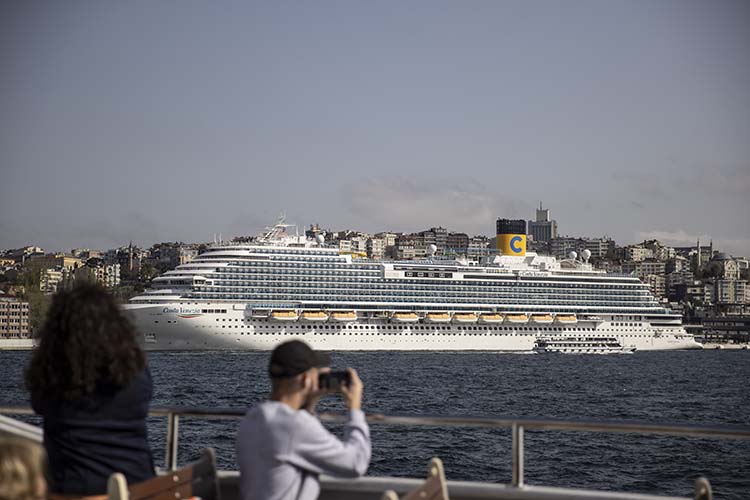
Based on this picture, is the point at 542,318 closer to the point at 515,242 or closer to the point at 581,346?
the point at 581,346

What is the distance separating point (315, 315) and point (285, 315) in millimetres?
1971

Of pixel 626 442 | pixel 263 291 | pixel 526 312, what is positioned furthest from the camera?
pixel 526 312

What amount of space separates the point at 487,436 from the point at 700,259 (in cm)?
15195

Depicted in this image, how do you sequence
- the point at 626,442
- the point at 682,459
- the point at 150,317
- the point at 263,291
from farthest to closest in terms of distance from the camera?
1. the point at 263,291
2. the point at 150,317
3. the point at 626,442
4. the point at 682,459

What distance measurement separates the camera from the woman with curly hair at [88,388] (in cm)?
268

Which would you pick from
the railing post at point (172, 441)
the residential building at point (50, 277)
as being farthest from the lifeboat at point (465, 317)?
the railing post at point (172, 441)

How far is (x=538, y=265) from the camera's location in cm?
6938

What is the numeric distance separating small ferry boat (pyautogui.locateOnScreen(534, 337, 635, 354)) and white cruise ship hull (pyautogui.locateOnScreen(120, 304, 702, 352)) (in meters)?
0.65

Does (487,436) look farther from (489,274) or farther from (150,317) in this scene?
(489,274)

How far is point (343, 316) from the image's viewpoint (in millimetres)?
59375

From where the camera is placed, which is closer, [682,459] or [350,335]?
[682,459]

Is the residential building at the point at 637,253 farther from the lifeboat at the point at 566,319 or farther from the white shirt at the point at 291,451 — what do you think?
the white shirt at the point at 291,451

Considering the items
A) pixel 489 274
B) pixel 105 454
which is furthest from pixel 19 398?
pixel 489 274

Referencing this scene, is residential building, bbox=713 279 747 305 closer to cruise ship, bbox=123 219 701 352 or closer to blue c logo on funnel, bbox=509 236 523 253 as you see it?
cruise ship, bbox=123 219 701 352
